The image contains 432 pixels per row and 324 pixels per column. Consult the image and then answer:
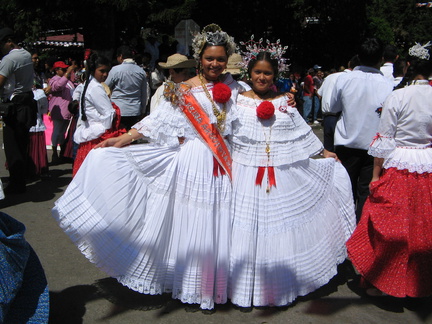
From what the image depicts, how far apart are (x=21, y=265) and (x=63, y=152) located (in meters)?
6.09

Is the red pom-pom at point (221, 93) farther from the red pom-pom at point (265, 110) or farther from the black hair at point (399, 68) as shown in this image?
the black hair at point (399, 68)

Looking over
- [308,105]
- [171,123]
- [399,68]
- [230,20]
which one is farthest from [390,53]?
[230,20]

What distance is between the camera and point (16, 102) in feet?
20.3

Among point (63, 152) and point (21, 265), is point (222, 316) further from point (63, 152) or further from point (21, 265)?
point (63, 152)

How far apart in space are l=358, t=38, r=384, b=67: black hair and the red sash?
6.29ft

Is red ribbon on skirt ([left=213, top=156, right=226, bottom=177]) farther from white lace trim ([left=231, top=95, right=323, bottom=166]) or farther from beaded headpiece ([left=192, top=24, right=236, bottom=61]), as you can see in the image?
beaded headpiece ([left=192, top=24, right=236, bottom=61])

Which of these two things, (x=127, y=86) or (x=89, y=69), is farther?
(x=127, y=86)

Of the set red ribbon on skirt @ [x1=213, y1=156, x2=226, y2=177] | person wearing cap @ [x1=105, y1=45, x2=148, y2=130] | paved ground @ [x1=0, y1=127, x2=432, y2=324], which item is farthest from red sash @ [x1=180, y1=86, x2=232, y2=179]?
person wearing cap @ [x1=105, y1=45, x2=148, y2=130]

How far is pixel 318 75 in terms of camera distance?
57.8ft

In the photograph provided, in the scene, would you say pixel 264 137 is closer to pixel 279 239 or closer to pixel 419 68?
pixel 279 239

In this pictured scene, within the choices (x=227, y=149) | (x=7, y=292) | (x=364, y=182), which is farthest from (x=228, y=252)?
(x=364, y=182)

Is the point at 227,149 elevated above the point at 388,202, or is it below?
above

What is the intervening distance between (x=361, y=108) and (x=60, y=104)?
5.76m

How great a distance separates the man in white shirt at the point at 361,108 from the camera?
174 inches
